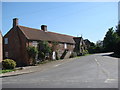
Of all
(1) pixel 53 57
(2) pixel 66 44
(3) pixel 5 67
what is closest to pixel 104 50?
(2) pixel 66 44

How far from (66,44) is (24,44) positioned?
1770 centimetres

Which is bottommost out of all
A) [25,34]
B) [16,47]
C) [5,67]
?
[5,67]

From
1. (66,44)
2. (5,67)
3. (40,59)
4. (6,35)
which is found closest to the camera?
(5,67)

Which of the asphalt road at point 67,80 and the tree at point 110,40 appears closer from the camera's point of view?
the asphalt road at point 67,80

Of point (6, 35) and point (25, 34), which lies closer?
point (25, 34)

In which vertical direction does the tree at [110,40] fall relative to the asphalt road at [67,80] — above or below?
above

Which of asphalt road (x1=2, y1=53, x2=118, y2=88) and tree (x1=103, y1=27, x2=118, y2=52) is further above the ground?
tree (x1=103, y1=27, x2=118, y2=52)

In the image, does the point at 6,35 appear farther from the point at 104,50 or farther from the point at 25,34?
the point at 104,50

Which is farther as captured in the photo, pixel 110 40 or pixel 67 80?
pixel 110 40

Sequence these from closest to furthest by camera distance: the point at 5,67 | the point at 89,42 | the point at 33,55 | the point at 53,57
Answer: the point at 5,67 → the point at 33,55 → the point at 53,57 → the point at 89,42

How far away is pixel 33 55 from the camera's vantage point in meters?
26.1

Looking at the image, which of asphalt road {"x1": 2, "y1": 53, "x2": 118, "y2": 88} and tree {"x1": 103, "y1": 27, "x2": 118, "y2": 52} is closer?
asphalt road {"x1": 2, "y1": 53, "x2": 118, "y2": 88}

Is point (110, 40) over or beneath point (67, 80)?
over

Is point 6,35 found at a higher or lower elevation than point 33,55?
higher
